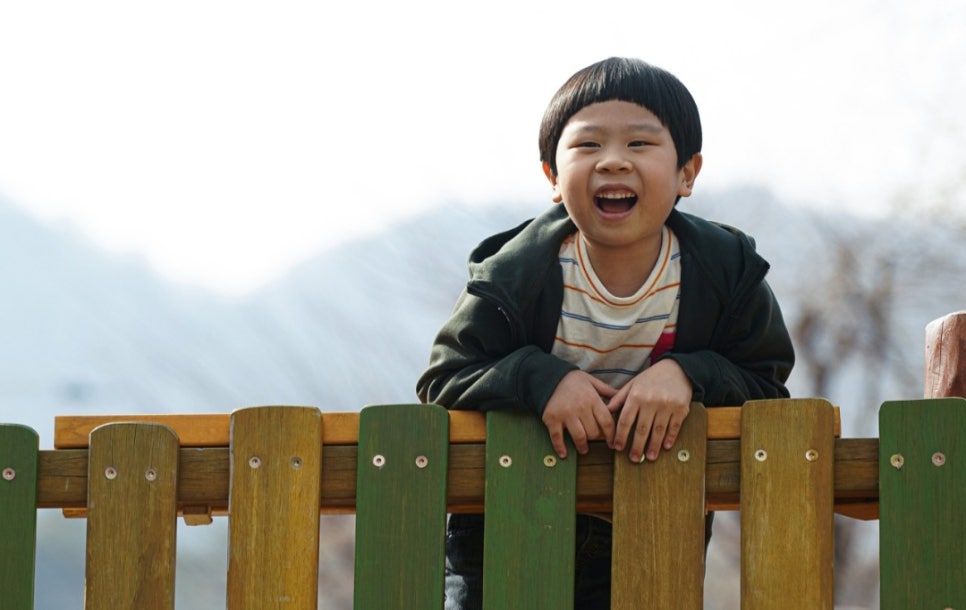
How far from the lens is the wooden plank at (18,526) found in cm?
281

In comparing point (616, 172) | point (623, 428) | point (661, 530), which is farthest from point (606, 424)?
point (616, 172)

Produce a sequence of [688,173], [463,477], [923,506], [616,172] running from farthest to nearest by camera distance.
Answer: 1. [688,173]
2. [616,172]
3. [463,477]
4. [923,506]

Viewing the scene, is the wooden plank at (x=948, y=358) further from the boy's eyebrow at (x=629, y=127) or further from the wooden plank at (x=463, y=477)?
the boy's eyebrow at (x=629, y=127)

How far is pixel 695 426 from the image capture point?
277cm

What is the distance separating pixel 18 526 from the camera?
9.26 feet

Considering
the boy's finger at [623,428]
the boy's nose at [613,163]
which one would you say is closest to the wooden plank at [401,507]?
the boy's finger at [623,428]

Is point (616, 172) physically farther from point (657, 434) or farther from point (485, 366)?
point (657, 434)

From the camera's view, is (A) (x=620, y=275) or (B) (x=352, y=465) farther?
(A) (x=620, y=275)

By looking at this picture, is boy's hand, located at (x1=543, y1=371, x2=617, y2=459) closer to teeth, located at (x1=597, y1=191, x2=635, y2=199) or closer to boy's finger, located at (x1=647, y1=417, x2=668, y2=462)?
boy's finger, located at (x1=647, y1=417, x2=668, y2=462)

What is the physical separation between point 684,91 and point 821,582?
42.4 inches

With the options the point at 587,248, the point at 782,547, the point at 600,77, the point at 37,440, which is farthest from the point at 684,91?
the point at 37,440

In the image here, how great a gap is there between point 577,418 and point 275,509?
592 mm

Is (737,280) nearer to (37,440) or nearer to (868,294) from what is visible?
(37,440)

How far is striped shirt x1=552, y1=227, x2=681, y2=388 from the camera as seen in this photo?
10.0ft
